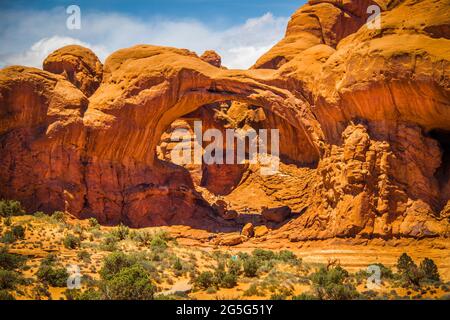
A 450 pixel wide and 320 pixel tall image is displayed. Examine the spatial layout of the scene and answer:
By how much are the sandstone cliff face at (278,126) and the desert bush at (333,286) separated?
17.6 feet

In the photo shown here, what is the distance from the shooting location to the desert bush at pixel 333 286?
16531mm

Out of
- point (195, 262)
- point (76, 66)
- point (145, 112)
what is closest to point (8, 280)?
point (195, 262)

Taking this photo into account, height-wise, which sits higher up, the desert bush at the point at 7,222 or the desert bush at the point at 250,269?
the desert bush at the point at 7,222

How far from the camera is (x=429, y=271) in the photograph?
752 inches

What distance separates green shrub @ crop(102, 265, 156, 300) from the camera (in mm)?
16203

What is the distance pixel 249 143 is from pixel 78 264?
1775 cm

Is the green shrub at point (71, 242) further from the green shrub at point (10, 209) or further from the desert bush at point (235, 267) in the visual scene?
the desert bush at point (235, 267)

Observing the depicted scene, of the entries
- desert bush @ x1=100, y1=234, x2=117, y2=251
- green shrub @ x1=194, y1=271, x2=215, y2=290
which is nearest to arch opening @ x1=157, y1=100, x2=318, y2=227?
desert bush @ x1=100, y1=234, x2=117, y2=251

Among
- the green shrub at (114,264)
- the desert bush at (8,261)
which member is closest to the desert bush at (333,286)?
the green shrub at (114,264)

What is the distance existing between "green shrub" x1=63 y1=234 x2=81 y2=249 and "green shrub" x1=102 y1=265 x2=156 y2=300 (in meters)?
6.05

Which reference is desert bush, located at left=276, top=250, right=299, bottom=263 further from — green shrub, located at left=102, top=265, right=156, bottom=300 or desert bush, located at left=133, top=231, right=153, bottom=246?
green shrub, located at left=102, top=265, right=156, bottom=300

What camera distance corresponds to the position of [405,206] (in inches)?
A: 936

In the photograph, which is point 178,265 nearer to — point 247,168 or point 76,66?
point 76,66
